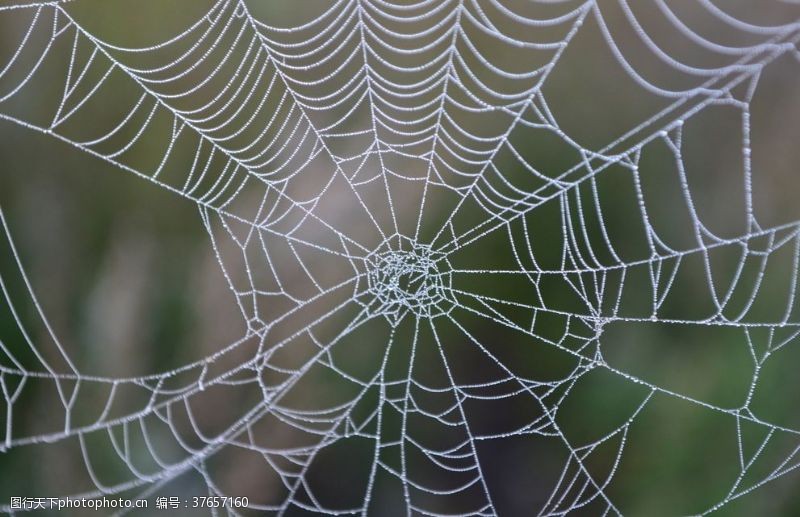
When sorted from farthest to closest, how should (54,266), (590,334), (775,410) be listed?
(54,266) < (590,334) < (775,410)

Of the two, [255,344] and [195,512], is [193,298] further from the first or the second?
[195,512]

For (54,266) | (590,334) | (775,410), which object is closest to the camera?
(775,410)

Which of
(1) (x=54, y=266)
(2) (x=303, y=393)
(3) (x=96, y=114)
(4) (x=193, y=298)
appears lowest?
(2) (x=303, y=393)

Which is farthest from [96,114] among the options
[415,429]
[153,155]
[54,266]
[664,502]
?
[664,502]

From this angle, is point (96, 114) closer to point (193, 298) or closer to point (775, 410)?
point (193, 298)

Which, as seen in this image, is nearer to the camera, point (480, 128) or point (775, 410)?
point (775, 410)

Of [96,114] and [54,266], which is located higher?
[96,114]
